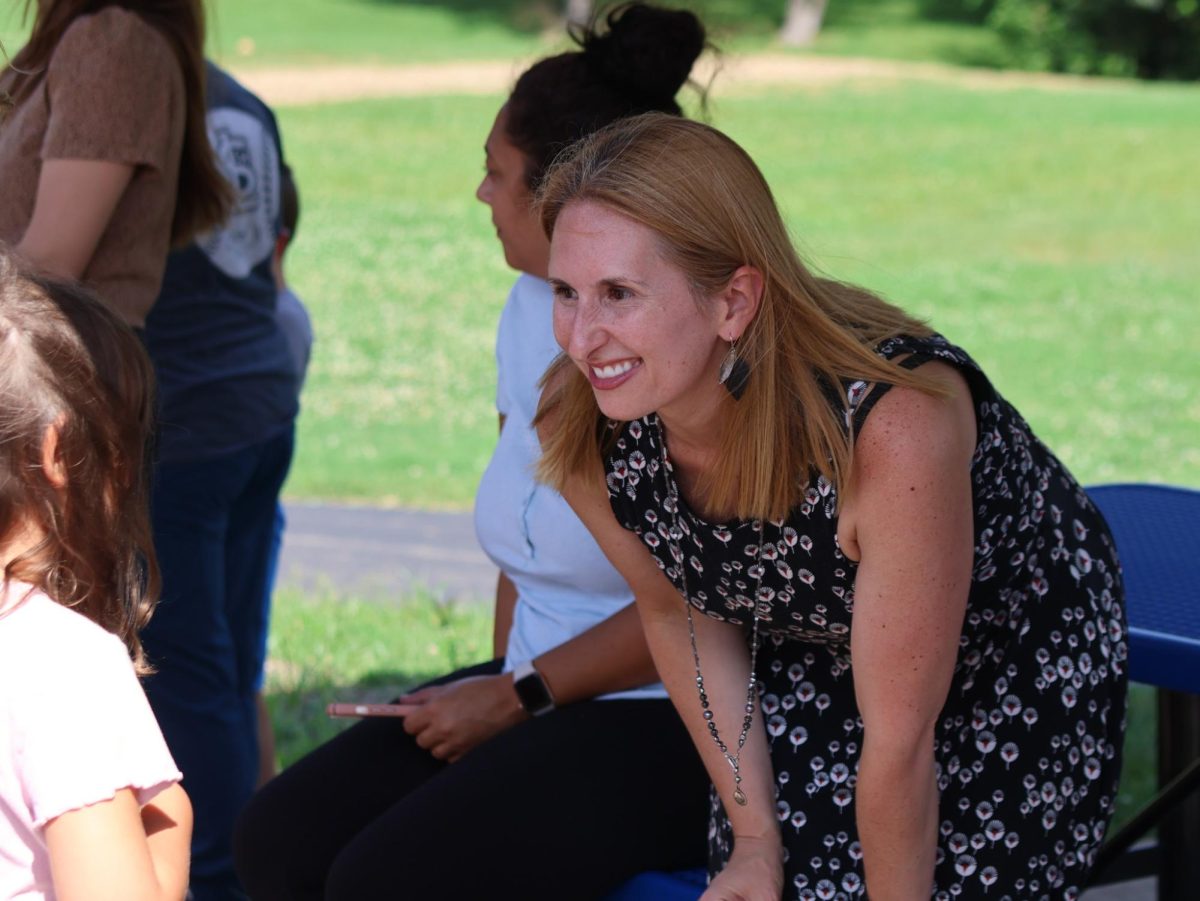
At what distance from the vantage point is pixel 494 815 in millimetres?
2283

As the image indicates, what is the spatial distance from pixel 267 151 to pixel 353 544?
3.13m

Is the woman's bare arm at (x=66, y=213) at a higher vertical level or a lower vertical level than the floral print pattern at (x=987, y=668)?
higher

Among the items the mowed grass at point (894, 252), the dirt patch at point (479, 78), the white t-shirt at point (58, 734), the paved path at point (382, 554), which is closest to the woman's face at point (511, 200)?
the mowed grass at point (894, 252)

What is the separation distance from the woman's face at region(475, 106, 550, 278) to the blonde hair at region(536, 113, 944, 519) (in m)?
0.56

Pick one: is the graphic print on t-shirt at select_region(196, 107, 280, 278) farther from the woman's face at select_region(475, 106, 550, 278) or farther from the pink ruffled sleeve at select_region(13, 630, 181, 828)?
the pink ruffled sleeve at select_region(13, 630, 181, 828)

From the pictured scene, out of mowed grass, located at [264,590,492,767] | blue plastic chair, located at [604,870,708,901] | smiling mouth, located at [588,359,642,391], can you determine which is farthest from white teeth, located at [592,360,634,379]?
mowed grass, located at [264,590,492,767]

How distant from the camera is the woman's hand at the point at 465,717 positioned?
2527mm

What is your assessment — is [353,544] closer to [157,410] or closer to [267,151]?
[267,151]

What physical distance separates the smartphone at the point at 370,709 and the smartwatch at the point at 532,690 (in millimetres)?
187

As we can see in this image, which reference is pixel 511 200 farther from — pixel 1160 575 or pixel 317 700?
pixel 317 700

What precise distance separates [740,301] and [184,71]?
1224 millimetres

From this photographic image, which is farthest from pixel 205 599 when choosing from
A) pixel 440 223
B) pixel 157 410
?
pixel 440 223

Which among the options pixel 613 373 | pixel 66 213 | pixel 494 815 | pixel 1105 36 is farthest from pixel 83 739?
pixel 1105 36

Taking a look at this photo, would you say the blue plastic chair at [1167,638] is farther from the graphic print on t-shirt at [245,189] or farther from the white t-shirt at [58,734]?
the graphic print on t-shirt at [245,189]
